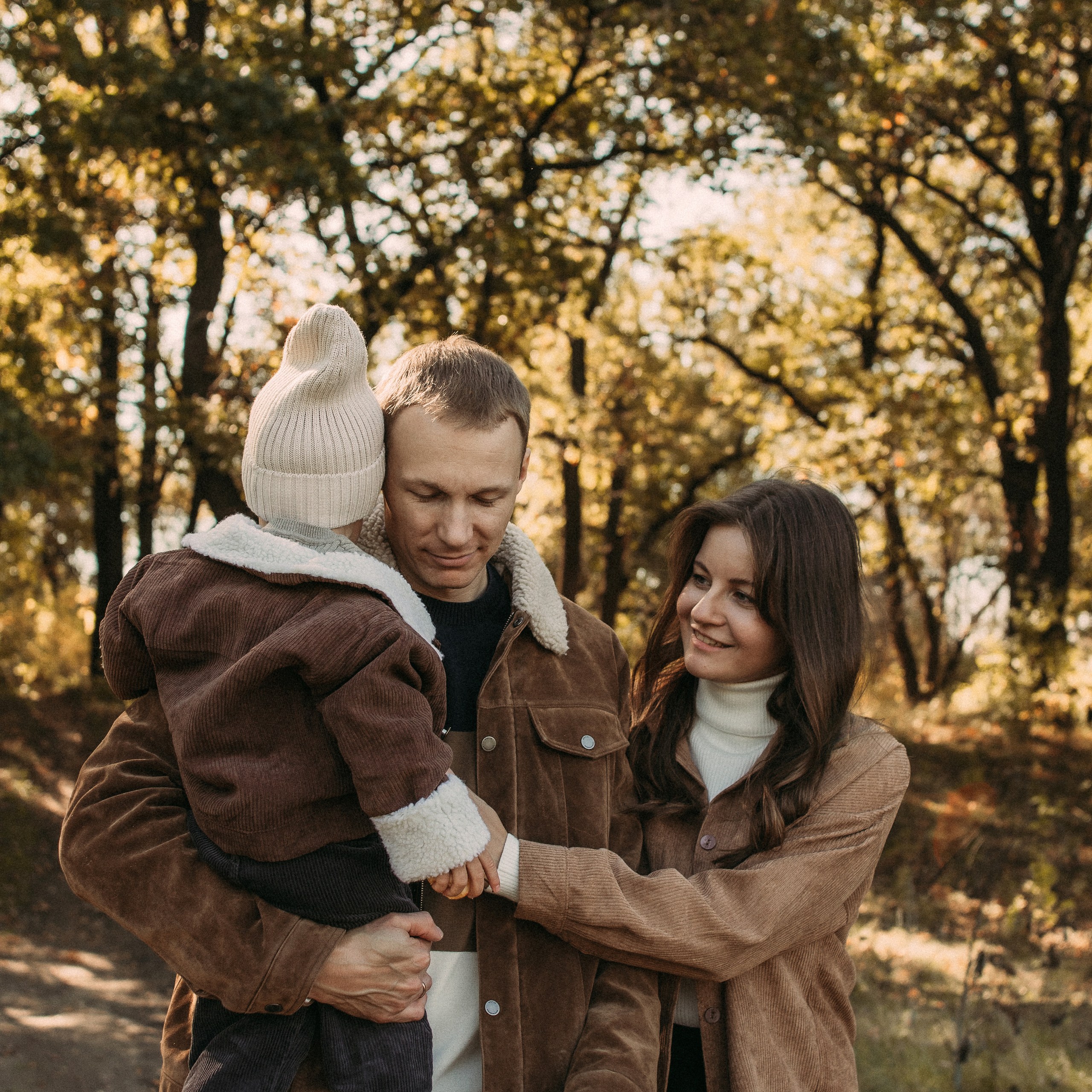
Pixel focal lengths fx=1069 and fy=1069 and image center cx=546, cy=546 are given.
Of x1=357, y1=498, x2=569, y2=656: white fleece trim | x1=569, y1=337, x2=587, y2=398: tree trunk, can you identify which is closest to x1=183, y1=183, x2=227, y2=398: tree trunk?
x1=569, y1=337, x2=587, y2=398: tree trunk

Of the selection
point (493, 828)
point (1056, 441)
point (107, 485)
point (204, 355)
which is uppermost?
point (204, 355)

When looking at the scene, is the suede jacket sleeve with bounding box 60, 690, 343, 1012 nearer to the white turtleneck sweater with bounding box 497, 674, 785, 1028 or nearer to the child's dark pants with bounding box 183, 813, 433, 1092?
the child's dark pants with bounding box 183, 813, 433, 1092

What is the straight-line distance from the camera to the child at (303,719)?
1843mm

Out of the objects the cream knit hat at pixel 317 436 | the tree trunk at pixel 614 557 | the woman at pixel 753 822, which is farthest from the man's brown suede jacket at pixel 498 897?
the tree trunk at pixel 614 557

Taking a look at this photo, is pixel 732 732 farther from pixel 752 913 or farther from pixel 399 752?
pixel 399 752

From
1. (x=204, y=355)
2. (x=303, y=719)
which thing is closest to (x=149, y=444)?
(x=204, y=355)

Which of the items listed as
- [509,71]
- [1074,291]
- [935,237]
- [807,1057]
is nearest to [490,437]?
[807,1057]

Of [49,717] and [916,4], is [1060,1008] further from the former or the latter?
[49,717]

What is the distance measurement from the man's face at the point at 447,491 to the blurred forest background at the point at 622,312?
10.6ft

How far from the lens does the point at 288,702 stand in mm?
1921

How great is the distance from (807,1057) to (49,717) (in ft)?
38.2

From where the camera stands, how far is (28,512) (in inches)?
634

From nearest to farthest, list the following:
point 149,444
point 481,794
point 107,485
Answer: point 481,794 < point 149,444 < point 107,485

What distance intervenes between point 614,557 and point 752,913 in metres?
14.7
